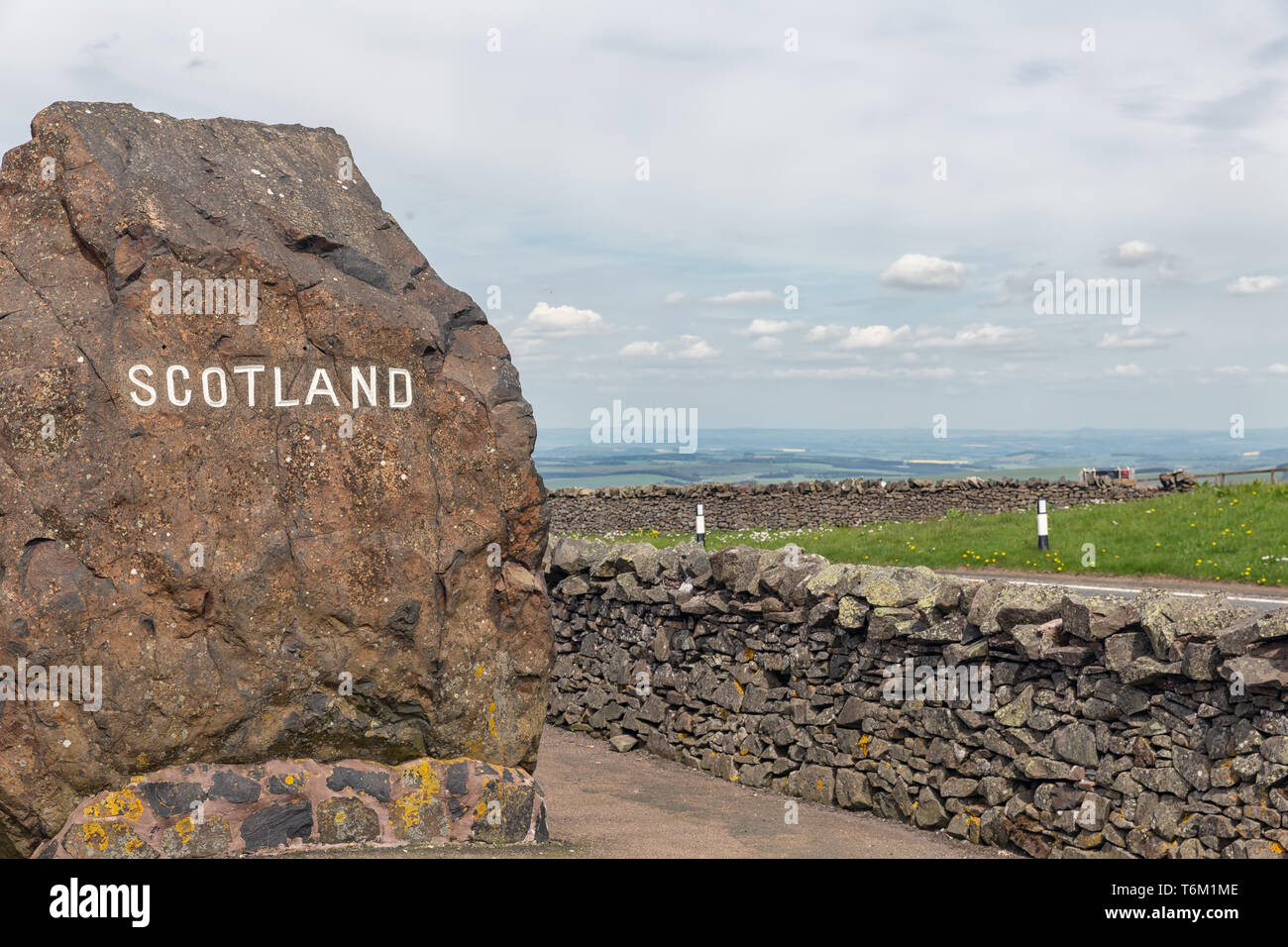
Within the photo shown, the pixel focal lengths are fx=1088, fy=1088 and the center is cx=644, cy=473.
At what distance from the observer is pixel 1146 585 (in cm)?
1581

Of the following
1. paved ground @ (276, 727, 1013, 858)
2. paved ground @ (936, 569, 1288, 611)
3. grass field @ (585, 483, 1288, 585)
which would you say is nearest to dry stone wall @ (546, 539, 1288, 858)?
paved ground @ (276, 727, 1013, 858)

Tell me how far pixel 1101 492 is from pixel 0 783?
28010mm

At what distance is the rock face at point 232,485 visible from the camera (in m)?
5.96

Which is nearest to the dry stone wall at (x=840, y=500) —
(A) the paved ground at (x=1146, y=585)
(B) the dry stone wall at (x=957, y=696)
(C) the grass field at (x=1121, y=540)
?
(C) the grass field at (x=1121, y=540)

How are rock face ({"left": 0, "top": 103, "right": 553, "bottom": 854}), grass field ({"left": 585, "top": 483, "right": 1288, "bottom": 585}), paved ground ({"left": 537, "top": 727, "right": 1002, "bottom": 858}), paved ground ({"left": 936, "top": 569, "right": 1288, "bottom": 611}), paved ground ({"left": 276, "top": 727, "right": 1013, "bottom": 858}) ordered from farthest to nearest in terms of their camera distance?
grass field ({"left": 585, "top": 483, "right": 1288, "bottom": 585}) < paved ground ({"left": 936, "top": 569, "right": 1288, "bottom": 611}) < paved ground ({"left": 537, "top": 727, "right": 1002, "bottom": 858}) < paved ground ({"left": 276, "top": 727, "right": 1013, "bottom": 858}) < rock face ({"left": 0, "top": 103, "right": 553, "bottom": 854})

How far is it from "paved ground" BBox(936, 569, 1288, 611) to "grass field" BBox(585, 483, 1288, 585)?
0.81 feet

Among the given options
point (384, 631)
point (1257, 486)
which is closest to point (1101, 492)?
point (1257, 486)

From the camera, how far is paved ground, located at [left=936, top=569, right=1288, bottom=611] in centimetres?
1390

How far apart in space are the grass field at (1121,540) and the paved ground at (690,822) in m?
8.60

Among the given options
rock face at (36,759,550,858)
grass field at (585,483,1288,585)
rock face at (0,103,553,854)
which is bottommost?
rock face at (36,759,550,858)

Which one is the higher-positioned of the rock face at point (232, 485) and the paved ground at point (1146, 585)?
the rock face at point (232, 485)

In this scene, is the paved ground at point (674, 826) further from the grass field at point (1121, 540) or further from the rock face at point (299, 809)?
the grass field at point (1121, 540)

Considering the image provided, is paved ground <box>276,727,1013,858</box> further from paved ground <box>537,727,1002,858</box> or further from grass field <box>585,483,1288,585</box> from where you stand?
grass field <box>585,483,1288,585</box>

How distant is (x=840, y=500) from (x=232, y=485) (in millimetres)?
23774
